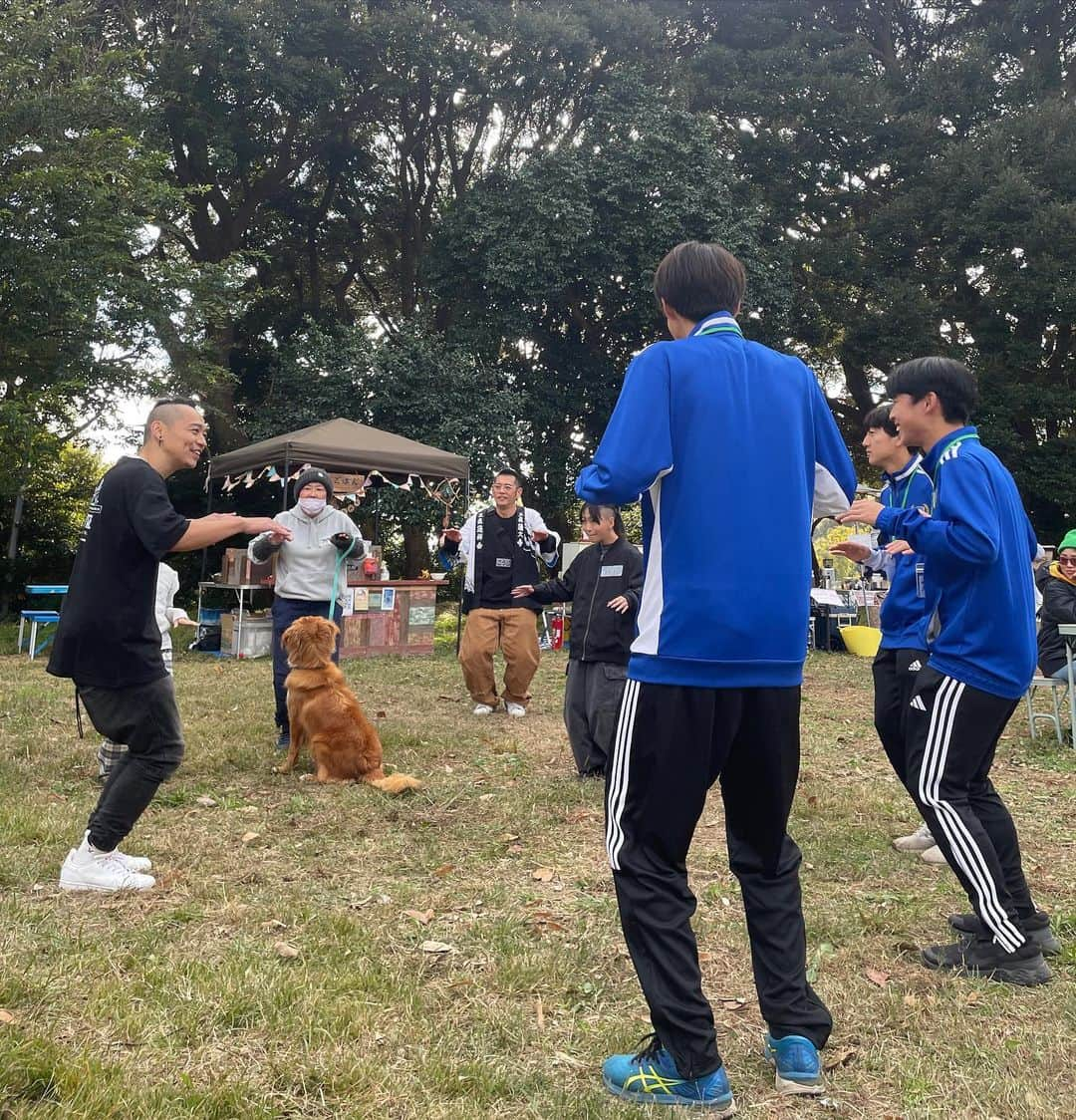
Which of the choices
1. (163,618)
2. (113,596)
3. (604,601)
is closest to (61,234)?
(163,618)

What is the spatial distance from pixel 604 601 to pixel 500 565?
2670 mm

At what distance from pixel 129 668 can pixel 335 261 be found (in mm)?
22250

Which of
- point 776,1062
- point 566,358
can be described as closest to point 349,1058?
point 776,1062

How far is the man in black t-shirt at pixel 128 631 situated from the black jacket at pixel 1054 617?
6.00m

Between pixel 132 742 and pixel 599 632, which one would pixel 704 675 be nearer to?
pixel 132 742

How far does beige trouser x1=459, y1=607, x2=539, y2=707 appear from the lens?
8.69 meters

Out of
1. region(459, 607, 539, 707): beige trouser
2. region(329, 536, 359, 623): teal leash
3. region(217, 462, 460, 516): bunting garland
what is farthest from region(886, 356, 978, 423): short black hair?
region(217, 462, 460, 516): bunting garland

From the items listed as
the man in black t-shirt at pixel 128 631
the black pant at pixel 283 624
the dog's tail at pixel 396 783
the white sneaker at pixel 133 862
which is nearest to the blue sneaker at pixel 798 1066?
the man in black t-shirt at pixel 128 631

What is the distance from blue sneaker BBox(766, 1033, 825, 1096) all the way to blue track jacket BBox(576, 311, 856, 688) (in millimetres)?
948

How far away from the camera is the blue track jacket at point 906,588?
3.91 m

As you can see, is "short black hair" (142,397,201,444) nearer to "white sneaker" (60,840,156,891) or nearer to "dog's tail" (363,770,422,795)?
"white sneaker" (60,840,156,891)

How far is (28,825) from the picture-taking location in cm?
470

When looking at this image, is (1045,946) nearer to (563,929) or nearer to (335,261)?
(563,929)

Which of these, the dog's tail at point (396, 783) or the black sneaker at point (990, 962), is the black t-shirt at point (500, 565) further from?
the black sneaker at point (990, 962)
